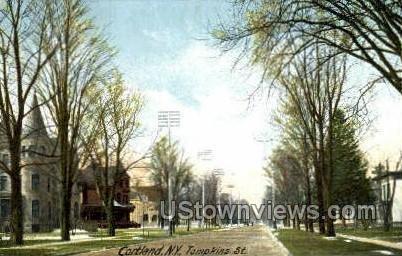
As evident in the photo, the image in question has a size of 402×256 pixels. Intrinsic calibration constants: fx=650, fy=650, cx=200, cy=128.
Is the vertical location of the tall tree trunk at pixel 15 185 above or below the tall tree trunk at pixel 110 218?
above

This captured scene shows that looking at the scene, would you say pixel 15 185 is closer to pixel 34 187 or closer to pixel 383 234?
pixel 383 234

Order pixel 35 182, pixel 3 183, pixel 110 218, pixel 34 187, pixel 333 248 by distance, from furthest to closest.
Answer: pixel 35 182
pixel 34 187
pixel 3 183
pixel 110 218
pixel 333 248

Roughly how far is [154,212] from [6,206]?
70223 mm

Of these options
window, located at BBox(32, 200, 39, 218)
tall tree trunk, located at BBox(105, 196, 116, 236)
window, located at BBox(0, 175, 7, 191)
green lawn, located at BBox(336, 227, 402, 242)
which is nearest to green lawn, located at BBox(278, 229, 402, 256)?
green lawn, located at BBox(336, 227, 402, 242)

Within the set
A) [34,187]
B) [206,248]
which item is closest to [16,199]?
[206,248]

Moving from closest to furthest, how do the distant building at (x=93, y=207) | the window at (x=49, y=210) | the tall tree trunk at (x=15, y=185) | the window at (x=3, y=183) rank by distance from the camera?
the tall tree trunk at (x=15, y=185)
the window at (x=3, y=183)
the window at (x=49, y=210)
the distant building at (x=93, y=207)

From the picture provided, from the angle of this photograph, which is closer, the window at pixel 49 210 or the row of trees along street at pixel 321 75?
the row of trees along street at pixel 321 75

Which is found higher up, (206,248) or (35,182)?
(35,182)

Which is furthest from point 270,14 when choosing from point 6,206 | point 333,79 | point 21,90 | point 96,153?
point 6,206

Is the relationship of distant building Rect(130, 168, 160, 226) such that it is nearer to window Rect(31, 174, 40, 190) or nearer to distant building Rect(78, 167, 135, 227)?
distant building Rect(78, 167, 135, 227)

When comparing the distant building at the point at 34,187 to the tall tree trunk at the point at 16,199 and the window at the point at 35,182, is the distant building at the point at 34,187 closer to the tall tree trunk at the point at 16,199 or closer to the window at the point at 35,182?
the window at the point at 35,182

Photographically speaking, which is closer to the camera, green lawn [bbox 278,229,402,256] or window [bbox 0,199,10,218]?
green lawn [bbox 278,229,402,256]

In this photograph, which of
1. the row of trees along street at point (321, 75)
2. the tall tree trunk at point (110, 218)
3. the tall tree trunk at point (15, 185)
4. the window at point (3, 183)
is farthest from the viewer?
the window at point (3, 183)

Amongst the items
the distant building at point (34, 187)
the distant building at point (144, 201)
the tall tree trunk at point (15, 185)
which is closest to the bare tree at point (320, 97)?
the tall tree trunk at point (15, 185)
